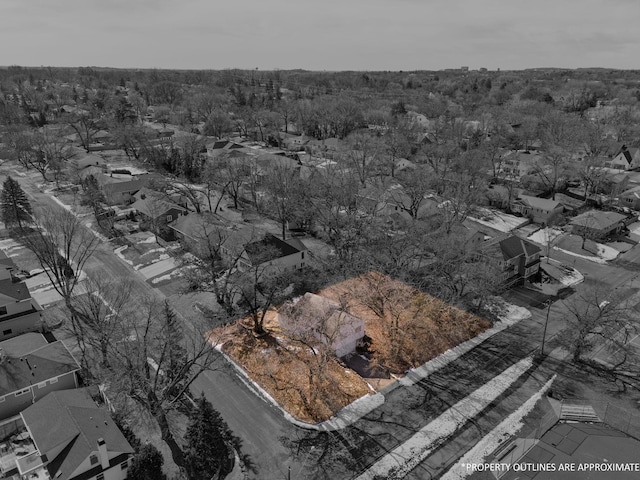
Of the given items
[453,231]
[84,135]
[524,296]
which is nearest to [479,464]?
[524,296]

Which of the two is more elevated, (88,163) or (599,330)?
(88,163)

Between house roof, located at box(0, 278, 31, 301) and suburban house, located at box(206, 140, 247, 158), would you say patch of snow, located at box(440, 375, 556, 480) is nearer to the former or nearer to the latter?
house roof, located at box(0, 278, 31, 301)

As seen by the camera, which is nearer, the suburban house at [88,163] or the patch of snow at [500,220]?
the patch of snow at [500,220]

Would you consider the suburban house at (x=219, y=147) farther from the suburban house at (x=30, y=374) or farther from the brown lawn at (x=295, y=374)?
the suburban house at (x=30, y=374)

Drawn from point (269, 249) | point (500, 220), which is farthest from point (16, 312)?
point (500, 220)

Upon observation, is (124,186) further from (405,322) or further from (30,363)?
(405,322)

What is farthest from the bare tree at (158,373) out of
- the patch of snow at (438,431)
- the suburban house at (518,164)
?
the suburban house at (518,164)
